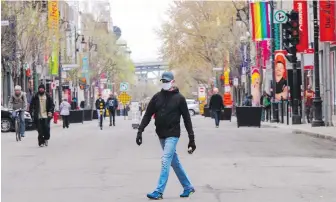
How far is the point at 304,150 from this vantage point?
76.9 ft

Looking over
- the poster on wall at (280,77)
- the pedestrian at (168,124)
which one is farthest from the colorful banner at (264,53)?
the pedestrian at (168,124)

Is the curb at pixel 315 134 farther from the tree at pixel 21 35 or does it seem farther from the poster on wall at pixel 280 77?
the tree at pixel 21 35

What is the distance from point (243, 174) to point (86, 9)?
125010mm

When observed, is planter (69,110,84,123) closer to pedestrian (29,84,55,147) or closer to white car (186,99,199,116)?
pedestrian (29,84,55,147)

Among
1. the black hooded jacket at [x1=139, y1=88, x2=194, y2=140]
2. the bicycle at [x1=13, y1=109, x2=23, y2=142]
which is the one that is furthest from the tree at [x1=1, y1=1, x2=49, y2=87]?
the black hooded jacket at [x1=139, y1=88, x2=194, y2=140]

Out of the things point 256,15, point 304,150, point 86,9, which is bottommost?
point 304,150

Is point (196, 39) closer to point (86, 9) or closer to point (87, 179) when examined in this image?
point (86, 9)

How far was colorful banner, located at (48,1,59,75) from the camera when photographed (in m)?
72.1

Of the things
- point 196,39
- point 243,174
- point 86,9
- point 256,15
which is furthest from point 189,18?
point 243,174

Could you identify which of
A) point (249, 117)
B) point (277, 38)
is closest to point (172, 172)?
point (249, 117)

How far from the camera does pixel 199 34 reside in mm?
83438

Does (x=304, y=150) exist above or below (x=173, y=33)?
below

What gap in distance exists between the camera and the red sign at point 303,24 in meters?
43.5

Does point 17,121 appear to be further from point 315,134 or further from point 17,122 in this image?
point 315,134
